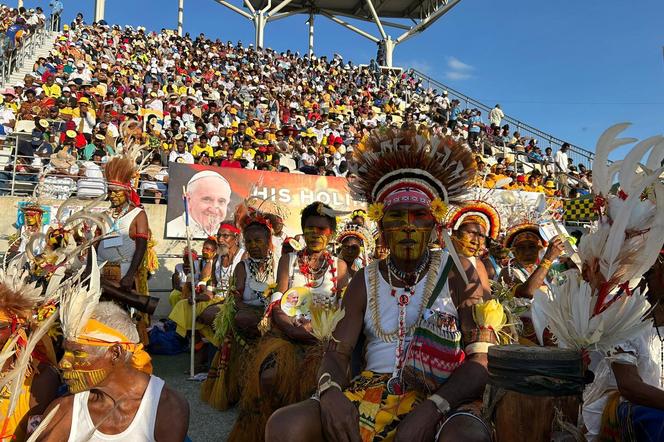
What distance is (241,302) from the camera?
197 inches

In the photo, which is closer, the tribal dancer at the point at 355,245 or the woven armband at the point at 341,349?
the woven armband at the point at 341,349

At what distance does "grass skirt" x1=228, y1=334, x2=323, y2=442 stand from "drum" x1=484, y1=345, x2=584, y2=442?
2112 mm

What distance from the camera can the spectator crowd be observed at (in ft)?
38.0

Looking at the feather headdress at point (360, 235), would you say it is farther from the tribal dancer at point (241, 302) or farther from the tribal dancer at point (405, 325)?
the tribal dancer at point (405, 325)

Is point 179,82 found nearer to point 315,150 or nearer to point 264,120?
point 264,120

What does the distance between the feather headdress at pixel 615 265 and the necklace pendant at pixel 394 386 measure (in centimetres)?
91

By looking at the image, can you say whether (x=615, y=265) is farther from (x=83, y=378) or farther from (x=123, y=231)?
(x=123, y=231)

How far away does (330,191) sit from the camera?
1102cm

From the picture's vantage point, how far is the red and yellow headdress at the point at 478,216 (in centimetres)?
517

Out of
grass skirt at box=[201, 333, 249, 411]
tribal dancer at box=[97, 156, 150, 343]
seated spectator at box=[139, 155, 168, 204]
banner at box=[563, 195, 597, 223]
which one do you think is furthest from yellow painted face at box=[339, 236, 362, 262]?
banner at box=[563, 195, 597, 223]

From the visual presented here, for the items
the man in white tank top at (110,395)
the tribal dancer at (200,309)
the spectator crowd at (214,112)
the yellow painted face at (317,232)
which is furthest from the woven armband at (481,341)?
the spectator crowd at (214,112)

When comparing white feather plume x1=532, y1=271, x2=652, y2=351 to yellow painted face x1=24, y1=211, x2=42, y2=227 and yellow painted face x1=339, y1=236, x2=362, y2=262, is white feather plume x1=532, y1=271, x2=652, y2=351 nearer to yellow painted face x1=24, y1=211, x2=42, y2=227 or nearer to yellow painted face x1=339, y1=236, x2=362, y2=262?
yellow painted face x1=339, y1=236, x2=362, y2=262

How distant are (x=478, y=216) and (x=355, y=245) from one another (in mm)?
1347

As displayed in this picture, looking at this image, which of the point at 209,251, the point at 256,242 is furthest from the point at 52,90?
the point at 256,242
